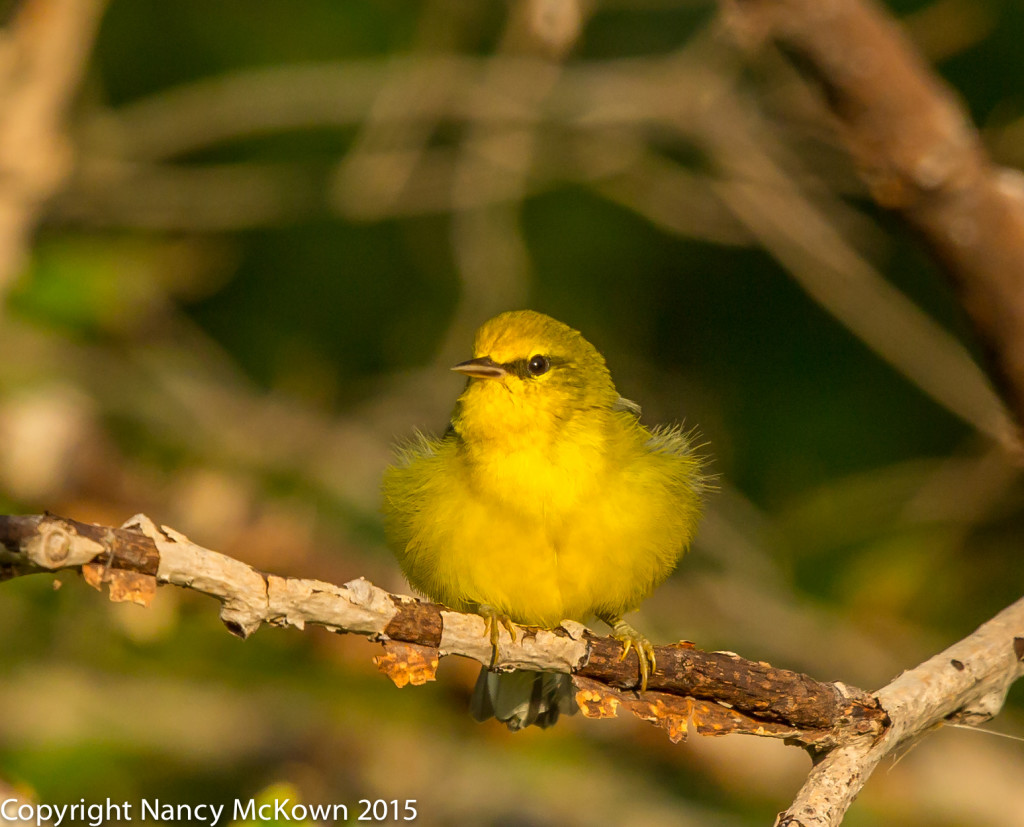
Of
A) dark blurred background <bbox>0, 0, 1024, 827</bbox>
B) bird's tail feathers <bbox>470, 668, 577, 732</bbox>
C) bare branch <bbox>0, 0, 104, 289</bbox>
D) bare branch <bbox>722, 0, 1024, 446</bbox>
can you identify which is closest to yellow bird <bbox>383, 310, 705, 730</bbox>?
bird's tail feathers <bbox>470, 668, 577, 732</bbox>

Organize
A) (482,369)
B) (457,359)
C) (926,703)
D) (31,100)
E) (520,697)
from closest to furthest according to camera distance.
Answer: (926,703) → (482,369) → (520,697) → (31,100) → (457,359)

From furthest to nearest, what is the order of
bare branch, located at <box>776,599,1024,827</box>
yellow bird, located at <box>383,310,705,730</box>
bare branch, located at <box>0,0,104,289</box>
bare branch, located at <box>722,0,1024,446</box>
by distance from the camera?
bare branch, located at <box>0,0,104,289</box> → yellow bird, located at <box>383,310,705,730</box> → bare branch, located at <box>722,0,1024,446</box> → bare branch, located at <box>776,599,1024,827</box>

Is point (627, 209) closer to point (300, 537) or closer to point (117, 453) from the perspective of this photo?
point (300, 537)

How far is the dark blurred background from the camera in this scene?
19.7 feet

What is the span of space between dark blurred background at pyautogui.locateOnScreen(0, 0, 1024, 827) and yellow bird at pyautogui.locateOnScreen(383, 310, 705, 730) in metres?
1.48

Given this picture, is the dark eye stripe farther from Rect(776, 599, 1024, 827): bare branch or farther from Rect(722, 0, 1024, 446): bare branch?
Rect(776, 599, 1024, 827): bare branch

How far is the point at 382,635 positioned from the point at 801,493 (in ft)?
14.9

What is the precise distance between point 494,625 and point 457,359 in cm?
394

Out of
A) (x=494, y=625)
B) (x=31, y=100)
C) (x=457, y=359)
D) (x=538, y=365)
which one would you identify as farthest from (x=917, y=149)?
(x=31, y=100)

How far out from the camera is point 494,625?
324cm

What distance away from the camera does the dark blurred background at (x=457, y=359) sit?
6020 millimetres

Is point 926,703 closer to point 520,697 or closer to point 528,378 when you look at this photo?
point 528,378

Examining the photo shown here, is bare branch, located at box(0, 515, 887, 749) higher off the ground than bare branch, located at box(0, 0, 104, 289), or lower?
lower

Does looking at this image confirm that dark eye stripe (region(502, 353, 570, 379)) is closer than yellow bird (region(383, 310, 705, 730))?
No
